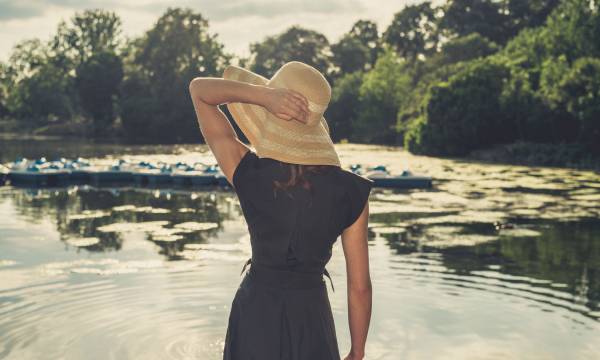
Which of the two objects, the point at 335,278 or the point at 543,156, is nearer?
the point at 335,278

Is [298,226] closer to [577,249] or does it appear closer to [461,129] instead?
[577,249]

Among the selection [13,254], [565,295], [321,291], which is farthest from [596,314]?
[13,254]

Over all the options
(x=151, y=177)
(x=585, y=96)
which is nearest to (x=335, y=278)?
(x=151, y=177)

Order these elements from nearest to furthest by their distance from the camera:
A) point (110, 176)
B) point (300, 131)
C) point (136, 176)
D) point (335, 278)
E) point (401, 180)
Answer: point (300, 131)
point (335, 278)
point (401, 180)
point (136, 176)
point (110, 176)

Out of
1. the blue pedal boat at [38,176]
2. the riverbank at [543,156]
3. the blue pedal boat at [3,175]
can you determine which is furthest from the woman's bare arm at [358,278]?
the riverbank at [543,156]

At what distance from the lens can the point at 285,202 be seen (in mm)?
2941

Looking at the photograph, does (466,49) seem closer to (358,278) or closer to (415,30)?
(415,30)

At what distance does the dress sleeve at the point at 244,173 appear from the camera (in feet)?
9.73

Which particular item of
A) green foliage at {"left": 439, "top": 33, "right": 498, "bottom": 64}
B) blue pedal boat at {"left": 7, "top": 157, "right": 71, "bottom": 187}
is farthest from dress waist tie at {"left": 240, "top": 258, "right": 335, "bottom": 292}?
green foliage at {"left": 439, "top": 33, "right": 498, "bottom": 64}

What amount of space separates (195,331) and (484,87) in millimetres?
35679

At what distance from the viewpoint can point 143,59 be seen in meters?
78.3

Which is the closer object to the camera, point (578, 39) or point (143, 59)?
point (578, 39)

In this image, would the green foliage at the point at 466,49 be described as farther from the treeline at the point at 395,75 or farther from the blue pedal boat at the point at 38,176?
the blue pedal boat at the point at 38,176

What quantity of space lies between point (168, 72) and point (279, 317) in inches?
2964
